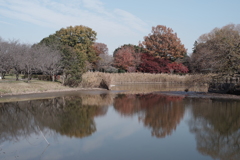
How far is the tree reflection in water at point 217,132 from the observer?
7297mm

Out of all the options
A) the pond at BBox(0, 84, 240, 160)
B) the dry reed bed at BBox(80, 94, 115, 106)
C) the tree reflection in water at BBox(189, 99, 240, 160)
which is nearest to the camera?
the pond at BBox(0, 84, 240, 160)

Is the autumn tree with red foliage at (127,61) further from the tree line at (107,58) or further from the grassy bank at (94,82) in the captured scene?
the grassy bank at (94,82)

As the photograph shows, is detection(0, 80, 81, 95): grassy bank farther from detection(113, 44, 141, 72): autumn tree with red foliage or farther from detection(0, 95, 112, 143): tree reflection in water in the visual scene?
detection(113, 44, 141, 72): autumn tree with red foliage

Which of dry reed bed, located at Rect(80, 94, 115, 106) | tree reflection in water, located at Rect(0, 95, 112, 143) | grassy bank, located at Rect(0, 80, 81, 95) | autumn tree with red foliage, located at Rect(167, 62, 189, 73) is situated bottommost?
tree reflection in water, located at Rect(0, 95, 112, 143)

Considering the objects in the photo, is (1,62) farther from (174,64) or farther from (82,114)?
(174,64)

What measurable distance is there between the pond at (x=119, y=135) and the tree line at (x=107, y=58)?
11325mm

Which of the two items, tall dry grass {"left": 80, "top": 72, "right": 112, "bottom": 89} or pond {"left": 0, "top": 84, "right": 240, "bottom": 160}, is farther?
tall dry grass {"left": 80, "top": 72, "right": 112, "bottom": 89}

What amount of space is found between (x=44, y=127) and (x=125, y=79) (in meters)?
37.0

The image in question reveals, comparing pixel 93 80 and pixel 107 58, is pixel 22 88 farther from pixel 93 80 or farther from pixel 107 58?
pixel 107 58

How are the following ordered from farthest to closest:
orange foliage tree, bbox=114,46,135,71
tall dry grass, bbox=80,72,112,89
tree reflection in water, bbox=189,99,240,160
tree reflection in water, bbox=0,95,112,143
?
orange foliage tree, bbox=114,46,135,71 → tall dry grass, bbox=80,72,112,89 → tree reflection in water, bbox=0,95,112,143 → tree reflection in water, bbox=189,99,240,160

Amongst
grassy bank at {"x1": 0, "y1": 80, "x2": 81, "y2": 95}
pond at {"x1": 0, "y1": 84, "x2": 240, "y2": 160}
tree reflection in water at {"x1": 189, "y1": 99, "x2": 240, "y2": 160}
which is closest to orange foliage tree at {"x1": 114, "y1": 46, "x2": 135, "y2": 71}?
grassy bank at {"x1": 0, "y1": 80, "x2": 81, "y2": 95}

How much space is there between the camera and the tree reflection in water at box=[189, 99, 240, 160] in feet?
23.9

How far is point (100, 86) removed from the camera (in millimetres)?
30875

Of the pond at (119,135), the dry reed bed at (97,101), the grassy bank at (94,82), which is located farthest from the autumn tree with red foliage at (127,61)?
the pond at (119,135)
